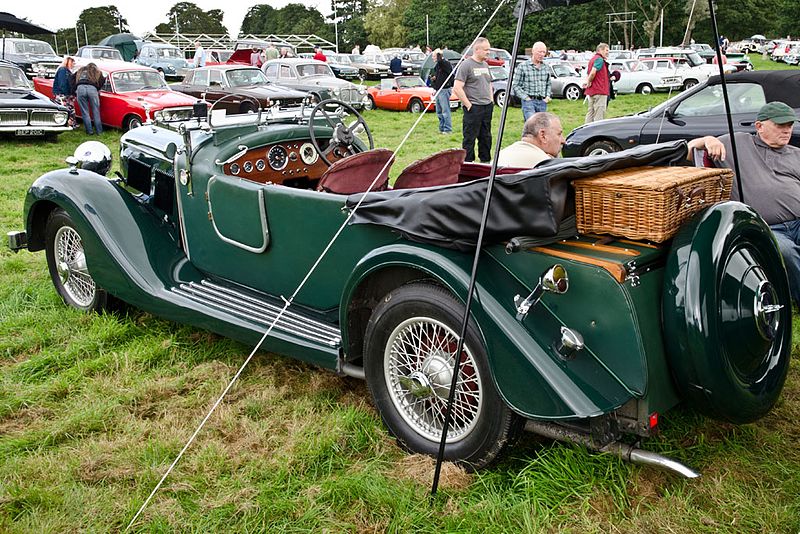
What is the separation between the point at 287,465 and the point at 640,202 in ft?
6.07

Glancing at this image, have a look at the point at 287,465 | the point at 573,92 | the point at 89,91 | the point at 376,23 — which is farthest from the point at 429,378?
the point at 376,23

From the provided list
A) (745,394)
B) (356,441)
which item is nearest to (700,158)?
(745,394)

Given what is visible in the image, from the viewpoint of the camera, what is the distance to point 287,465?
313 centimetres

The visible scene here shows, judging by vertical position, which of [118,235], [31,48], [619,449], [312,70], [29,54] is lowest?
[619,449]

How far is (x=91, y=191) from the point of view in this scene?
4.58m

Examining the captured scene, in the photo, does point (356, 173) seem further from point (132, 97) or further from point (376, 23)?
point (376, 23)

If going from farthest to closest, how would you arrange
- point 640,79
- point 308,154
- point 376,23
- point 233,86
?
point 376,23 < point 640,79 < point 233,86 < point 308,154

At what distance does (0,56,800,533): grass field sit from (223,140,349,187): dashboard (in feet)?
3.64

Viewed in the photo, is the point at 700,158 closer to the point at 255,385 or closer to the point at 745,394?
the point at 745,394

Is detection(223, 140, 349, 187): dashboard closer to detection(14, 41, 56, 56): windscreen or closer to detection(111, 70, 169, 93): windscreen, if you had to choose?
detection(111, 70, 169, 93): windscreen

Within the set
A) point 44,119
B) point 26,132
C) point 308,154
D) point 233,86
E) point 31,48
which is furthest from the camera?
point 31,48

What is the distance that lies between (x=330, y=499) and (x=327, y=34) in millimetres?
81834

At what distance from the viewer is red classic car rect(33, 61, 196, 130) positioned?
1360 centimetres

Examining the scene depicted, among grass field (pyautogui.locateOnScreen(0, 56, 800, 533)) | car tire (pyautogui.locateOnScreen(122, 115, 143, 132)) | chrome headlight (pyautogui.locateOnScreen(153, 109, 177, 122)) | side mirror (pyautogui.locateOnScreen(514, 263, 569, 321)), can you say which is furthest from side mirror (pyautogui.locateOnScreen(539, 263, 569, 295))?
car tire (pyautogui.locateOnScreen(122, 115, 143, 132))
